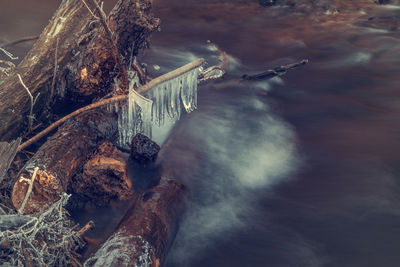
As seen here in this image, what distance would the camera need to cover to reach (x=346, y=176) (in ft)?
13.0

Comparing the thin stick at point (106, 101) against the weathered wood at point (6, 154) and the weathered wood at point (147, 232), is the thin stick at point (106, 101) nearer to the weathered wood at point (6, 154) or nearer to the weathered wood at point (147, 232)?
the weathered wood at point (6, 154)

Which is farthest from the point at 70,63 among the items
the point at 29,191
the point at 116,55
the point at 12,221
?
the point at 12,221

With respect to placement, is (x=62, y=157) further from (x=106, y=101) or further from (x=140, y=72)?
(x=140, y=72)

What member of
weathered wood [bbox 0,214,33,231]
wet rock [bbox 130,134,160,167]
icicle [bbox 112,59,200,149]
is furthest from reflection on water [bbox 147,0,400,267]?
weathered wood [bbox 0,214,33,231]

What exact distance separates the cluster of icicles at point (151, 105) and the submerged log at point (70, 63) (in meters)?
0.43

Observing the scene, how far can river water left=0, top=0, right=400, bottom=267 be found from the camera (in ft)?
10.7

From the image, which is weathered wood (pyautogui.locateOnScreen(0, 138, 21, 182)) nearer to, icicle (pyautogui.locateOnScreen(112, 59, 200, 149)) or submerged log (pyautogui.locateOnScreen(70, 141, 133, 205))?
submerged log (pyautogui.locateOnScreen(70, 141, 133, 205))

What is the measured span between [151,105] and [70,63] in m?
1.13

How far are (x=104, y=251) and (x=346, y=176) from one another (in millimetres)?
3008

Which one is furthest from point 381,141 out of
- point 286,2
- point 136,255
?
point 286,2

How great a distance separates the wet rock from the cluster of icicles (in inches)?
6.9

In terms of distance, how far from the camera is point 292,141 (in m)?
4.79

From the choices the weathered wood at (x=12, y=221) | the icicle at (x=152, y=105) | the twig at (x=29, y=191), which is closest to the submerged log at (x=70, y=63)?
the icicle at (x=152, y=105)

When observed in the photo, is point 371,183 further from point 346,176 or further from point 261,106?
point 261,106
